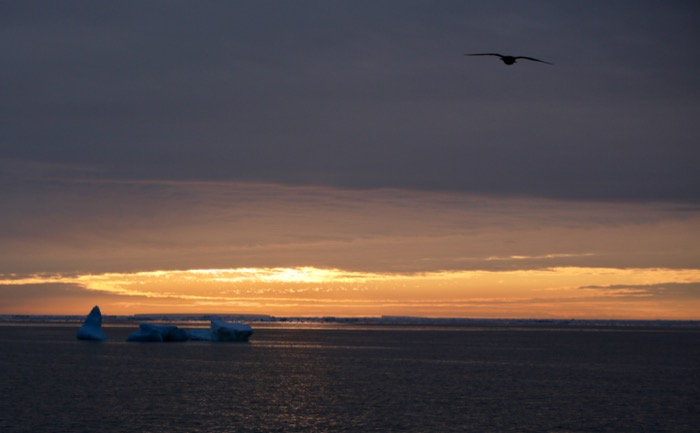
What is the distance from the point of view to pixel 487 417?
141ft

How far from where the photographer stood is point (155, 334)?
121m

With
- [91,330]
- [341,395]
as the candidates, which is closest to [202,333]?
[91,330]

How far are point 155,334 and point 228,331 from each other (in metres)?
9.61

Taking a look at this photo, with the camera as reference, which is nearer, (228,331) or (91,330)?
(228,331)

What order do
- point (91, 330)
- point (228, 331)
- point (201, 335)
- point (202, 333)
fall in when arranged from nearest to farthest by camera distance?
point (228, 331), point (91, 330), point (201, 335), point (202, 333)

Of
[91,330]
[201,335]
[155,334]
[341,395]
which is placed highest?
[91,330]

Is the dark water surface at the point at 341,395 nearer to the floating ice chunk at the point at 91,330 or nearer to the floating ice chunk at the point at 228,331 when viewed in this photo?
the floating ice chunk at the point at 228,331

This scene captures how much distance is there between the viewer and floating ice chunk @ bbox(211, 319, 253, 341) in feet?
391

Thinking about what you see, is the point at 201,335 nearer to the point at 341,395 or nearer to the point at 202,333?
the point at 202,333

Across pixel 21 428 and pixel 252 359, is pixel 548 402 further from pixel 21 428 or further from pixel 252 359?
pixel 252 359

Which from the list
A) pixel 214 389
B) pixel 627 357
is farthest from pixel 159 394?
pixel 627 357

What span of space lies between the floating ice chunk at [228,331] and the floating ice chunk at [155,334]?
5.66 metres

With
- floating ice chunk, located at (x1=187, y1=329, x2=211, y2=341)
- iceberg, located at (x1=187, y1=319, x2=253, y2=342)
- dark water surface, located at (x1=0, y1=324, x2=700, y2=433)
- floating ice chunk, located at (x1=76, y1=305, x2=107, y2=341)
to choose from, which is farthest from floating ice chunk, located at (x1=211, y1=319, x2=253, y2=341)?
dark water surface, located at (x1=0, y1=324, x2=700, y2=433)

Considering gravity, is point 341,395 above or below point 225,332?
below
